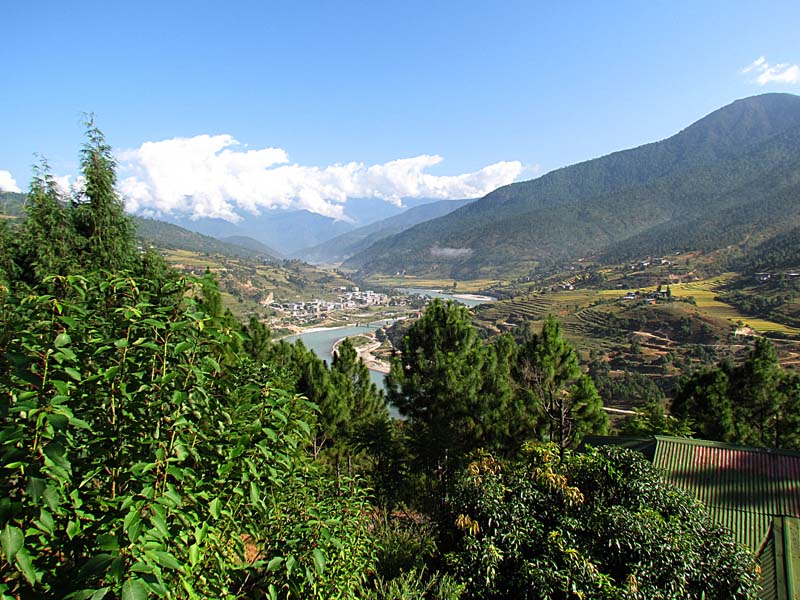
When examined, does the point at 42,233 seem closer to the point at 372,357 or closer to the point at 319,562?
the point at 319,562

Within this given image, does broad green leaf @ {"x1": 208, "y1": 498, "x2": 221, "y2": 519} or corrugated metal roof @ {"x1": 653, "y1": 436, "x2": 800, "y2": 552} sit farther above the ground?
broad green leaf @ {"x1": 208, "y1": 498, "x2": 221, "y2": 519}

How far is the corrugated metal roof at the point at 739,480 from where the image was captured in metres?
6.96

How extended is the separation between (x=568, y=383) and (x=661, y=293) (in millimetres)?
77528

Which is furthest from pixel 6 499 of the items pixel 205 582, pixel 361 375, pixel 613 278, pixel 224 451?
pixel 613 278

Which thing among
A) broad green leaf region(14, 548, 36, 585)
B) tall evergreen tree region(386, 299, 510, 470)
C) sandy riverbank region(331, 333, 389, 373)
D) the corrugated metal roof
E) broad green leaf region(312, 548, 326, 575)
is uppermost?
broad green leaf region(14, 548, 36, 585)

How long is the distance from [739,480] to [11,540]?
9.71 meters

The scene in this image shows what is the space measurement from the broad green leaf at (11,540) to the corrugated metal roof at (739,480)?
753 cm

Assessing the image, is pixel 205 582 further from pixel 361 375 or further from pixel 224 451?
pixel 361 375

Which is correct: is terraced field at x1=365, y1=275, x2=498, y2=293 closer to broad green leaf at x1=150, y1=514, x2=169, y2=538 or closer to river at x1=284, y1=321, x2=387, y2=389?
river at x1=284, y1=321, x2=387, y2=389

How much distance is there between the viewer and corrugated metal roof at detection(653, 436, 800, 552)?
6957 millimetres

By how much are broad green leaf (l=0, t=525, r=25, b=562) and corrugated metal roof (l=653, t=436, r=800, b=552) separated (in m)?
7.53

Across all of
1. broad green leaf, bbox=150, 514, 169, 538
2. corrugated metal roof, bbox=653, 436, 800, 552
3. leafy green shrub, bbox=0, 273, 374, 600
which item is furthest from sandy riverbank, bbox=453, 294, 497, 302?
broad green leaf, bbox=150, 514, 169, 538

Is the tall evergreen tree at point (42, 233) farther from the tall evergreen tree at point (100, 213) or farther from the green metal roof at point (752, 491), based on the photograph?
the green metal roof at point (752, 491)

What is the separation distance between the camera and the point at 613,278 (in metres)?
105
